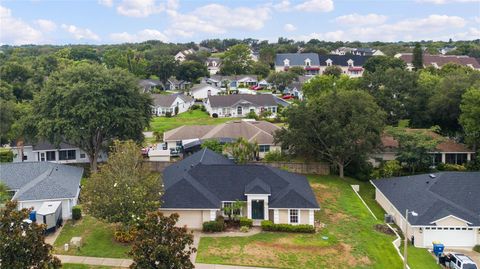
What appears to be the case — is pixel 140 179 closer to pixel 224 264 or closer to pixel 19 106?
pixel 224 264

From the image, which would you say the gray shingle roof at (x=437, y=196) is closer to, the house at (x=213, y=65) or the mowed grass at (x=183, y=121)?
the mowed grass at (x=183, y=121)

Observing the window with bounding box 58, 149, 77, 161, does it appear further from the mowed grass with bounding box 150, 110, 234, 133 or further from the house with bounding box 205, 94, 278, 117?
the house with bounding box 205, 94, 278, 117

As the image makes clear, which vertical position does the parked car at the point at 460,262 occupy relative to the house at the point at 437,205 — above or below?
below

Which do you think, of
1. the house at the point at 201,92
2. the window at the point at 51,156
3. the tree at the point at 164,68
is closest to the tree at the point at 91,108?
the window at the point at 51,156

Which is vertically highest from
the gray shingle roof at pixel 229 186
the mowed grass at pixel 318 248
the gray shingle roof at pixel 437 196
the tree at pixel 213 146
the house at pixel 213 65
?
the house at pixel 213 65

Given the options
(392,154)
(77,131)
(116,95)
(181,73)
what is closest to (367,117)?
(392,154)

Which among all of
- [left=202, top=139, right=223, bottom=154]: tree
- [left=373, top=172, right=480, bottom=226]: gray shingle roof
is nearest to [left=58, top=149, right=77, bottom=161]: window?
[left=202, top=139, right=223, bottom=154]: tree
